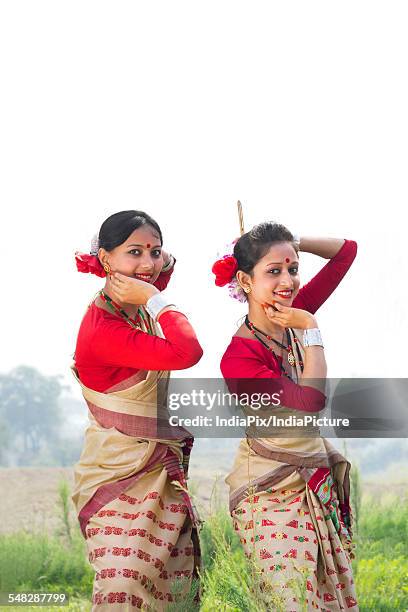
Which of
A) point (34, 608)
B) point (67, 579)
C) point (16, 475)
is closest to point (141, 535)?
point (34, 608)

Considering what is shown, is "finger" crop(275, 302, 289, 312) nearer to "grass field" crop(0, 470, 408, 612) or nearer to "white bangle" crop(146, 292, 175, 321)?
"white bangle" crop(146, 292, 175, 321)

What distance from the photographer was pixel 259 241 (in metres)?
4.22

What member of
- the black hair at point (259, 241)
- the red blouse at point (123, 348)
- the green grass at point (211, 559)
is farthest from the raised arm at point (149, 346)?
the green grass at point (211, 559)

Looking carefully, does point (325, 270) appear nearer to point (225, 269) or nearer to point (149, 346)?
point (225, 269)

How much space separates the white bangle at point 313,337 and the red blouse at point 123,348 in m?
0.45

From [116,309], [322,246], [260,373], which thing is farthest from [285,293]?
[116,309]

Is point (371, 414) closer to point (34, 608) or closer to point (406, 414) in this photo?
point (406, 414)

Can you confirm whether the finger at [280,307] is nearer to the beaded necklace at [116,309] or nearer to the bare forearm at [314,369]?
the bare forearm at [314,369]

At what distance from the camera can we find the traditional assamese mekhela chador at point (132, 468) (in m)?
4.06

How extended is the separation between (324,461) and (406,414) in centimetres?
141

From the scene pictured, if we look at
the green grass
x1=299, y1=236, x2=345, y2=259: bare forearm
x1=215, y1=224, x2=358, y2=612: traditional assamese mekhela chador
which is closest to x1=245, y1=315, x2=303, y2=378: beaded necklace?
x1=215, y1=224, x2=358, y2=612: traditional assamese mekhela chador

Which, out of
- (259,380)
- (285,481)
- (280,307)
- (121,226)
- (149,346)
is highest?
(121,226)

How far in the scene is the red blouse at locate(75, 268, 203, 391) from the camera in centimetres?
399

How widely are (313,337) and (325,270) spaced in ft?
2.15
